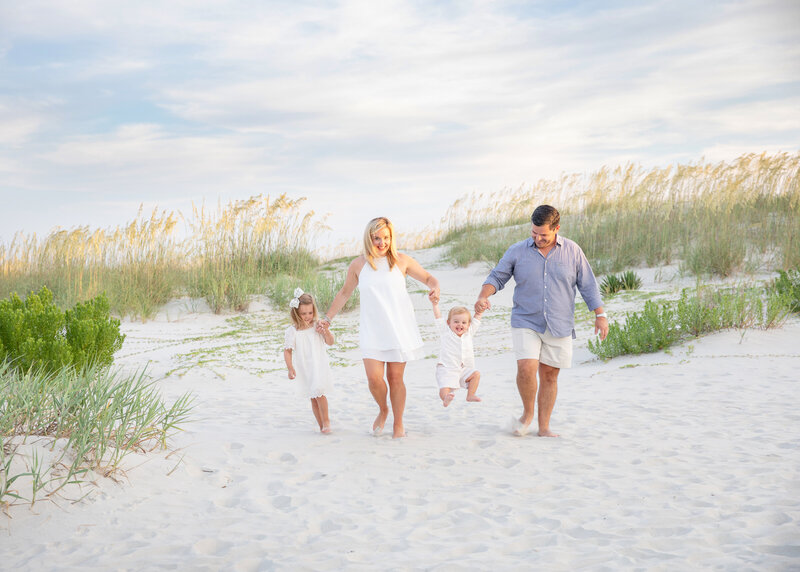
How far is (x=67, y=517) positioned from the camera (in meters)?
3.84

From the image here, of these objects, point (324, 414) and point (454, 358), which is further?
point (324, 414)

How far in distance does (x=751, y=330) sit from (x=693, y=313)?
823mm

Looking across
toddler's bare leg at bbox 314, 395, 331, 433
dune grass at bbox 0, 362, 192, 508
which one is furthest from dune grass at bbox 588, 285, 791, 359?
dune grass at bbox 0, 362, 192, 508

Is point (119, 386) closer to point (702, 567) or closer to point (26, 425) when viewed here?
point (26, 425)

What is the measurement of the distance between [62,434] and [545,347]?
3.46 meters

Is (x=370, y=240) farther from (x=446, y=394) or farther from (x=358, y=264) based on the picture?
(x=446, y=394)

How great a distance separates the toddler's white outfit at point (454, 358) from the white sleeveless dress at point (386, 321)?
0.88 ft

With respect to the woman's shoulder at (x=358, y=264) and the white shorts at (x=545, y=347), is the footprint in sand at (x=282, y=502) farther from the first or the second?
the white shorts at (x=545, y=347)

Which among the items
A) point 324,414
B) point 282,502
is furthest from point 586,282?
point 282,502

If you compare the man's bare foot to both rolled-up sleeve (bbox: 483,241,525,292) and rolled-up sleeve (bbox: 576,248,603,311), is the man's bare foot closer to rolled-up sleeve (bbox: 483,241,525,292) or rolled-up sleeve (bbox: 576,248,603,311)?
rolled-up sleeve (bbox: 576,248,603,311)

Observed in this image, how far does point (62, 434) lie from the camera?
14.9 ft

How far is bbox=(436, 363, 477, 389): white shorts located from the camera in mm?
5391

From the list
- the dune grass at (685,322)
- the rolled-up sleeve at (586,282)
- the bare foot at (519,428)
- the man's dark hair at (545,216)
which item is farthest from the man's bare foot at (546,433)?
the dune grass at (685,322)

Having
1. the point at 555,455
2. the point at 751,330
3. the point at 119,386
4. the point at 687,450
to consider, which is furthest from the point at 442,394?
the point at 751,330
